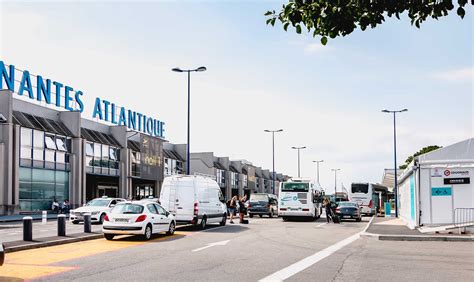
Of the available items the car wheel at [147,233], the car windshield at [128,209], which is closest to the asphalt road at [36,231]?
the car windshield at [128,209]

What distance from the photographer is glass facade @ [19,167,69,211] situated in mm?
41438

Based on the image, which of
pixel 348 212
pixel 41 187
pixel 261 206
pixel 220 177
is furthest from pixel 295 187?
pixel 220 177

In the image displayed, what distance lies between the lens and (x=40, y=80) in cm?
4475

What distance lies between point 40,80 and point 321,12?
130 ft

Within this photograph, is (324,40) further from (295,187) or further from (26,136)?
(26,136)

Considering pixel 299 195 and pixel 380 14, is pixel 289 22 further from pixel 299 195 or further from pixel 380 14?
pixel 299 195

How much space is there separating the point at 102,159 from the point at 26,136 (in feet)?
37.9

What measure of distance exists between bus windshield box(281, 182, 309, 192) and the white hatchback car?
16.7m

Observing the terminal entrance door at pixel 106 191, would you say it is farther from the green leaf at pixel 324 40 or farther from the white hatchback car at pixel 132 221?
the green leaf at pixel 324 40

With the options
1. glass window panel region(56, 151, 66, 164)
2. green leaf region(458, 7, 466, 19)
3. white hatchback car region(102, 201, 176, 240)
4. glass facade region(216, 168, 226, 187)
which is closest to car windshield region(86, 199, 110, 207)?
white hatchback car region(102, 201, 176, 240)

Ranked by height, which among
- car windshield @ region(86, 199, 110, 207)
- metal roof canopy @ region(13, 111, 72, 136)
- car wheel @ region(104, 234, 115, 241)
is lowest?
car wheel @ region(104, 234, 115, 241)

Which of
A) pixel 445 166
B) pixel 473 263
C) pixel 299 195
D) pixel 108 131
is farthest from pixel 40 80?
pixel 473 263

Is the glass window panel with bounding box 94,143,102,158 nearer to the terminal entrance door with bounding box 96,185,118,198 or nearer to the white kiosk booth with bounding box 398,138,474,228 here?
the terminal entrance door with bounding box 96,185,118,198

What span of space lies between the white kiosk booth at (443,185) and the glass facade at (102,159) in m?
32.3
